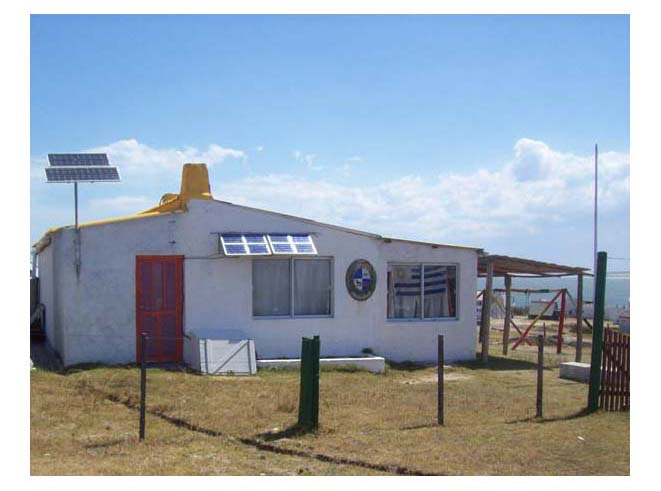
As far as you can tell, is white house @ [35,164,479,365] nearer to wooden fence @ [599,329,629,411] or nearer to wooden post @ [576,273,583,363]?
wooden post @ [576,273,583,363]

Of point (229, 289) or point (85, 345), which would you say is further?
point (229, 289)

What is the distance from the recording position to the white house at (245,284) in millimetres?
15719

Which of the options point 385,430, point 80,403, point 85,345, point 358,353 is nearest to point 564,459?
point 385,430

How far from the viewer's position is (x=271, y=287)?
56.5ft

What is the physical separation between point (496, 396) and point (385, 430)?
3.81m

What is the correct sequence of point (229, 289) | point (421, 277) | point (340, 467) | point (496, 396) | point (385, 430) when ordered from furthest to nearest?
point (421, 277) → point (229, 289) → point (496, 396) → point (385, 430) → point (340, 467)

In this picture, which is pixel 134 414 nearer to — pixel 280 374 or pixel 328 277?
pixel 280 374

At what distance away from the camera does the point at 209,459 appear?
8.88 metres

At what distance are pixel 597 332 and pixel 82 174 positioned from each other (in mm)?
9624

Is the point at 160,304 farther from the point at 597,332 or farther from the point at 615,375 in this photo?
the point at 615,375

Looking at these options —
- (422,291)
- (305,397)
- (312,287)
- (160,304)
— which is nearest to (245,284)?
(312,287)

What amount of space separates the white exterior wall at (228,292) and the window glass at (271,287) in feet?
0.95

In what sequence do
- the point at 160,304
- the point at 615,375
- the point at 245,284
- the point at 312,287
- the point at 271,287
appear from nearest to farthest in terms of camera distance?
the point at 615,375 < the point at 160,304 < the point at 245,284 < the point at 271,287 < the point at 312,287

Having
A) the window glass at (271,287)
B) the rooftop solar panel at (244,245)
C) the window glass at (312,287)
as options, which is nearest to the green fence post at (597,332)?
the window glass at (312,287)
